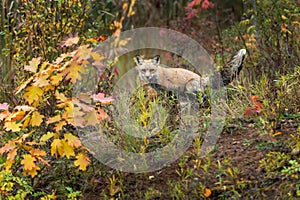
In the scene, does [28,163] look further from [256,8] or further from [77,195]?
[256,8]

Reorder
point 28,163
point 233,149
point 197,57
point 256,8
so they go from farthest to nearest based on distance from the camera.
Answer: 1. point 197,57
2. point 256,8
3. point 233,149
4. point 28,163

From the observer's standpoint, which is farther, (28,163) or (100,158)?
(100,158)

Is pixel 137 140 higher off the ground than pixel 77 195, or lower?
higher

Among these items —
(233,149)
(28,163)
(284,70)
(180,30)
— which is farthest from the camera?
(180,30)

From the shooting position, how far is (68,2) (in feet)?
17.3

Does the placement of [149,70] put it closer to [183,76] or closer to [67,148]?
[183,76]

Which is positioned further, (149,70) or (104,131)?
(149,70)

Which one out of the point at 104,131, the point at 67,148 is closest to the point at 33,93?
the point at 67,148

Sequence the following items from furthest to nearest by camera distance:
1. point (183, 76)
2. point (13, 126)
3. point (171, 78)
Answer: point (171, 78) < point (183, 76) < point (13, 126)

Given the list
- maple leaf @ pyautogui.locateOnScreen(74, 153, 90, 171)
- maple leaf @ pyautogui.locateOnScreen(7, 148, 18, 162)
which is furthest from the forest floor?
maple leaf @ pyautogui.locateOnScreen(7, 148, 18, 162)

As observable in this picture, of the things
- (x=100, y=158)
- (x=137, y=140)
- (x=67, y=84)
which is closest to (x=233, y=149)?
(x=137, y=140)

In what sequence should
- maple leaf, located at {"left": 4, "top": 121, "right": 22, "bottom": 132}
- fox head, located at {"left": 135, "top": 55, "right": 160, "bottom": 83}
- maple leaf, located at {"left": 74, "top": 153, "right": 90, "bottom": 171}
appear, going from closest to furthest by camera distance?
maple leaf, located at {"left": 4, "top": 121, "right": 22, "bottom": 132}
maple leaf, located at {"left": 74, "top": 153, "right": 90, "bottom": 171}
fox head, located at {"left": 135, "top": 55, "right": 160, "bottom": 83}

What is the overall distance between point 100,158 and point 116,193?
0.45m

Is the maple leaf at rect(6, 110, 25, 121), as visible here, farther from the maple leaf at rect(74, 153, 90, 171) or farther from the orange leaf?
the orange leaf
